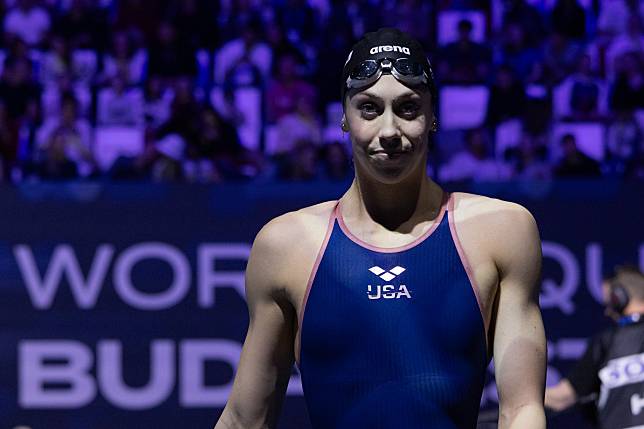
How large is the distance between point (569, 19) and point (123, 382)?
6253mm

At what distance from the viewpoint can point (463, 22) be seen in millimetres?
11336

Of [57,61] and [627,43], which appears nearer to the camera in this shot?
[57,61]

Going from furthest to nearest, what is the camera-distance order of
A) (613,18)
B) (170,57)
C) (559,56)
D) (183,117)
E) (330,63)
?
1. (613,18)
2. (559,56)
3. (170,57)
4. (330,63)
5. (183,117)

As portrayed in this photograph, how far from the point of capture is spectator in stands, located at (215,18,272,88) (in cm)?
1120

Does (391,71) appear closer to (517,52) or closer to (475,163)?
(475,163)

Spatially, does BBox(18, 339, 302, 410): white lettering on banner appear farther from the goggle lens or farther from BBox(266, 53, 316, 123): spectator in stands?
the goggle lens

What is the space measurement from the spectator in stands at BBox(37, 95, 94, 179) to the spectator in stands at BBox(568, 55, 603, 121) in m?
4.30

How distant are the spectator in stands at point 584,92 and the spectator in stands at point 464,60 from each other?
2.65ft

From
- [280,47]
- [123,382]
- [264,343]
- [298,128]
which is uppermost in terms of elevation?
[264,343]

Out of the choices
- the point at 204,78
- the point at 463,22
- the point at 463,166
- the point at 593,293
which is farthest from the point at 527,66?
the point at 593,293

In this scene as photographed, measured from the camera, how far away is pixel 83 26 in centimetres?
1166

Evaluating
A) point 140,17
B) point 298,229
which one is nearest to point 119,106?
point 140,17

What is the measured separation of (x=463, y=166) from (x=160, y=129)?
2.56 metres

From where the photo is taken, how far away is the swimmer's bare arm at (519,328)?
275cm
